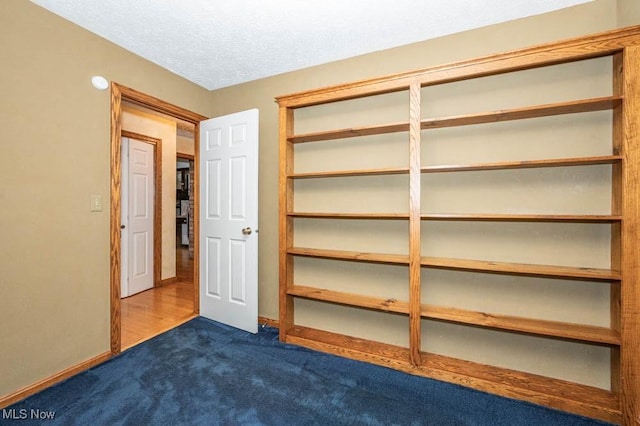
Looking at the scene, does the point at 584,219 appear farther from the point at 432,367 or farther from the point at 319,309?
the point at 319,309

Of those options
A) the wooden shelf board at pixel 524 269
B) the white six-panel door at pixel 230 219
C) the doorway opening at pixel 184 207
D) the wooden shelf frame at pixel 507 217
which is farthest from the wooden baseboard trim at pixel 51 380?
the doorway opening at pixel 184 207

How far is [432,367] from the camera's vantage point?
204 centimetres

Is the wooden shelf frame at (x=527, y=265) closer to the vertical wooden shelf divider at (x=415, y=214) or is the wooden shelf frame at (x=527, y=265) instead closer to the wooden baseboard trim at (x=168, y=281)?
the vertical wooden shelf divider at (x=415, y=214)

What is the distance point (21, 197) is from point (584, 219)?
136 inches

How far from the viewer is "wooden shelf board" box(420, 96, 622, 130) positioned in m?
1.66

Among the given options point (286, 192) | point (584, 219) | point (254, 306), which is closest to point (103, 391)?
point (254, 306)

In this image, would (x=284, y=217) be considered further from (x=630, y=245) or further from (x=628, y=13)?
(x=628, y=13)

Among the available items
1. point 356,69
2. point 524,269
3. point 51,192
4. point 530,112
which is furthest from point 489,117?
point 51,192

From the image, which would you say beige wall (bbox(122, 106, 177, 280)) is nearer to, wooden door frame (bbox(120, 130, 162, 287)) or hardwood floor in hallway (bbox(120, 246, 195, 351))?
wooden door frame (bbox(120, 130, 162, 287))

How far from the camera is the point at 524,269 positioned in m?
1.80

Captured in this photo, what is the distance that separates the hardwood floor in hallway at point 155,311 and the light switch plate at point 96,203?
1.21 m

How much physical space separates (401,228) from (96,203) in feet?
7.96

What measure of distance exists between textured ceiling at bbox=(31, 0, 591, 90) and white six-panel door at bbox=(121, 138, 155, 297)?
182 centimetres

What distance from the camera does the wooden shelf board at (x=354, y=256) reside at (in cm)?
215
